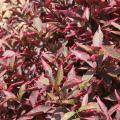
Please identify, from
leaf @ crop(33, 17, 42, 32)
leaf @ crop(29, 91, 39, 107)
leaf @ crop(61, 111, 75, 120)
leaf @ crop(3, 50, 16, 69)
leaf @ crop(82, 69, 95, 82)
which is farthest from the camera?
leaf @ crop(33, 17, 42, 32)

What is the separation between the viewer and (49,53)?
6.79 ft

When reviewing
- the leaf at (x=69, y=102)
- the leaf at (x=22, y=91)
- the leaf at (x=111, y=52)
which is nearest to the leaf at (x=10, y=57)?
the leaf at (x=22, y=91)

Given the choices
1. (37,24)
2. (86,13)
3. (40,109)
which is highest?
(86,13)

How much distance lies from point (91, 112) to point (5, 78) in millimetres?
661

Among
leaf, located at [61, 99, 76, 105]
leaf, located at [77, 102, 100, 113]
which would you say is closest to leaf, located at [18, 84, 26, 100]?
leaf, located at [61, 99, 76, 105]

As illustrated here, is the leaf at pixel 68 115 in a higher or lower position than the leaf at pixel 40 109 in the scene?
higher

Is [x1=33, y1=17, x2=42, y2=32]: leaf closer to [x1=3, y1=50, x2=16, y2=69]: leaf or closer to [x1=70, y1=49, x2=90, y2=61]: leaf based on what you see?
[x1=3, y1=50, x2=16, y2=69]: leaf

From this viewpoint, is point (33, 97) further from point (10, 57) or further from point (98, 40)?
point (98, 40)

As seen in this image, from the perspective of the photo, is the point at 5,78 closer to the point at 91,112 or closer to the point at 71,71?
the point at 71,71

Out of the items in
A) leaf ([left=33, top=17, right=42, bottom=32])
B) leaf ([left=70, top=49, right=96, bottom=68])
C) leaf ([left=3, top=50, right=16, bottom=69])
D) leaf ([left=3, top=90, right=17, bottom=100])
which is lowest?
leaf ([left=3, top=90, right=17, bottom=100])

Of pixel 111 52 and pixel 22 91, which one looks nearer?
pixel 111 52

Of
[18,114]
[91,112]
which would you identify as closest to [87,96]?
[91,112]

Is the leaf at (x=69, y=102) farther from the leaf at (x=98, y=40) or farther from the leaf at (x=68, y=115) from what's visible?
the leaf at (x=98, y=40)

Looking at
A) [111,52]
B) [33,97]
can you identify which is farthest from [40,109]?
[111,52]
